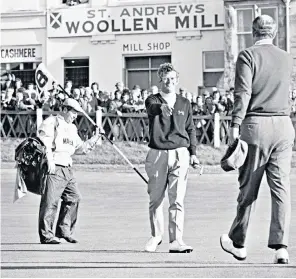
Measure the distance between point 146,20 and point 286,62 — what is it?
28.7 metres

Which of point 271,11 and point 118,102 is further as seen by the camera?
point 271,11

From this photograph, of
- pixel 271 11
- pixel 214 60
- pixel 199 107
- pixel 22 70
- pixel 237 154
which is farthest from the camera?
pixel 22 70

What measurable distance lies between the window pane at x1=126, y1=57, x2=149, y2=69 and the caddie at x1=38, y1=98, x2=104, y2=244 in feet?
84.8

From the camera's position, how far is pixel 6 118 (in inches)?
1241

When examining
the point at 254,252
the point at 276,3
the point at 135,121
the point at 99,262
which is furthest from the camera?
the point at 276,3

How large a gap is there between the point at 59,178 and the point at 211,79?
82.9 feet

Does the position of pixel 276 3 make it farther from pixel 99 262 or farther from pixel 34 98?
pixel 99 262

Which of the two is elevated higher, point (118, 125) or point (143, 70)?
point (143, 70)

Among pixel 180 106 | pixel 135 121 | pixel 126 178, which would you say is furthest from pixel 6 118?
pixel 180 106

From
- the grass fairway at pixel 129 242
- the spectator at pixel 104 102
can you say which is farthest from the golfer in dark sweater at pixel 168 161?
the spectator at pixel 104 102

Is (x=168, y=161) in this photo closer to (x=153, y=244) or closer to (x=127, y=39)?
(x=153, y=244)

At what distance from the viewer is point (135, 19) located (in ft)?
128

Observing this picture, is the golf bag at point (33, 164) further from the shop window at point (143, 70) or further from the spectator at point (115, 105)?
the shop window at point (143, 70)

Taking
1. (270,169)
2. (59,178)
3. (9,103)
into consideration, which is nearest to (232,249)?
(270,169)
